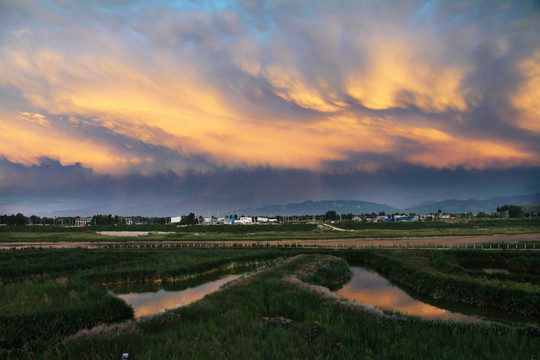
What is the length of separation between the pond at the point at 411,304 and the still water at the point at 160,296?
1055 cm

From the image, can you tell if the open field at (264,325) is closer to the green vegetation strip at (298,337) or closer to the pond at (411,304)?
the green vegetation strip at (298,337)

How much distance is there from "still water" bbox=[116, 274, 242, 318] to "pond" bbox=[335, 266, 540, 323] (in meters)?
10.5

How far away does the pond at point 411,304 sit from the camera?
1902 cm

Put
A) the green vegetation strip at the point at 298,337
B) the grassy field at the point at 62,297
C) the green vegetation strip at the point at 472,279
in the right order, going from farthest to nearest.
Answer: the green vegetation strip at the point at 472,279 < the grassy field at the point at 62,297 < the green vegetation strip at the point at 298,337

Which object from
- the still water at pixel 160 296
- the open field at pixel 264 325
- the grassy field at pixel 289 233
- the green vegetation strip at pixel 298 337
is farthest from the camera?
the grassy field at pixel 289 233

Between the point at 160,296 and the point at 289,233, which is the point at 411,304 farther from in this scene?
the point at 289,233

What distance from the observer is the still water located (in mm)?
22188

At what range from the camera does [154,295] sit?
86.7 ft

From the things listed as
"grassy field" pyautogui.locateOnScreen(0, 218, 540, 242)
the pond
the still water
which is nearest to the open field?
the pond

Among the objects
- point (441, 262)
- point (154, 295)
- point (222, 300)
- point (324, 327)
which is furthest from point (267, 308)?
point (441, 262)

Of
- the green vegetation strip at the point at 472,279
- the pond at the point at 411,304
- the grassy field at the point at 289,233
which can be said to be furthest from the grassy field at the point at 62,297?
the grassy field at the point at 289,233

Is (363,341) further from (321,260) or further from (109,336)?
(321,260)

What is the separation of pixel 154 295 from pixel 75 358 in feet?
58.4

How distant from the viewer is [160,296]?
26.0m
